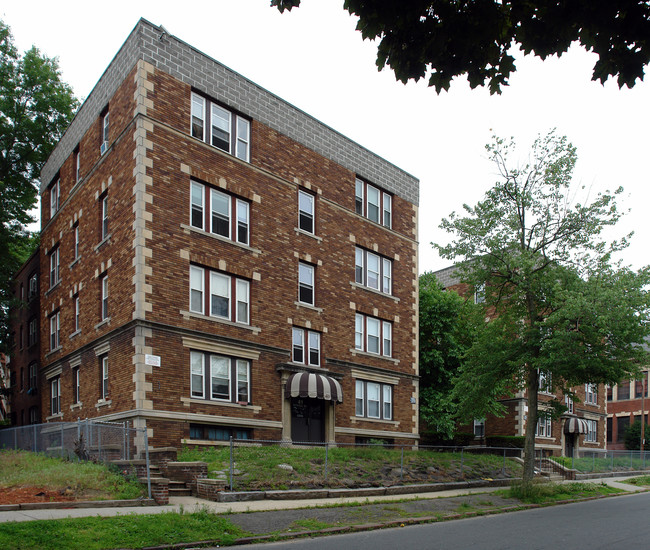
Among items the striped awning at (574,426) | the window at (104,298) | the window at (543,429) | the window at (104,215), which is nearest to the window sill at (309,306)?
the window at (104,298)

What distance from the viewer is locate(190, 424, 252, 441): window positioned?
22.8m

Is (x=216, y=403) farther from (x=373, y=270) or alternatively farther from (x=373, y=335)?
(x=373, y=270)

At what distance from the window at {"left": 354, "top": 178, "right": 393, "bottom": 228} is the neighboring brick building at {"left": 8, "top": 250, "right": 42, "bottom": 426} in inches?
667

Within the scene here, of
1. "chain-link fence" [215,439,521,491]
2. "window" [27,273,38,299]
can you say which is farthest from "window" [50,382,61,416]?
"chain-link fence" [215,439,521,491]

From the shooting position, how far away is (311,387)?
83.4 ft

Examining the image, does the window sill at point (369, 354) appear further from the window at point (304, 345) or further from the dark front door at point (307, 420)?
the dark front door at point (307, 420)

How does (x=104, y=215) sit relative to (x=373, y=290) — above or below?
above

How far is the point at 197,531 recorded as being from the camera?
39.2 feet

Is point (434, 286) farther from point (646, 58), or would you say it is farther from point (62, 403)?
point (646, 58)

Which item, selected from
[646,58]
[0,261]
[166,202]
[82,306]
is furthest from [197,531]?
[0,261]

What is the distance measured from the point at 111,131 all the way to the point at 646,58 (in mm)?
22540

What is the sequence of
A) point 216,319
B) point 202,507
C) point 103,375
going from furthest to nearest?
1. point 103,375
2. point 216,319
3. point 202,507

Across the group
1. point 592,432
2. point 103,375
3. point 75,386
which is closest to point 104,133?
point 103,375

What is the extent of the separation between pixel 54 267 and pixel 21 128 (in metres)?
9.62
